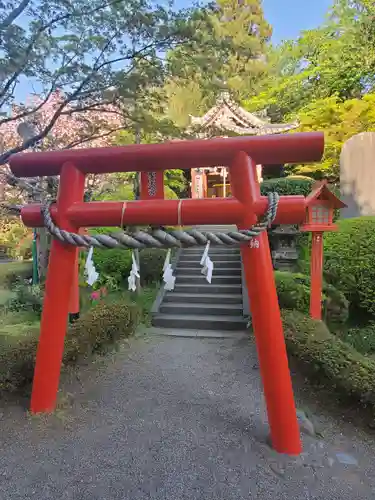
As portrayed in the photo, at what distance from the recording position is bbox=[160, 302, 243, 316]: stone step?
6.75 meters

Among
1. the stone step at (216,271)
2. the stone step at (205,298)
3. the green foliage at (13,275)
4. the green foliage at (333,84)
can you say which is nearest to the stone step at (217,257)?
the stone step at (216,271)

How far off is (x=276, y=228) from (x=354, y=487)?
6.39 m

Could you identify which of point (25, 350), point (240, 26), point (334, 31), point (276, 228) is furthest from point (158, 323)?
point (240, 26)

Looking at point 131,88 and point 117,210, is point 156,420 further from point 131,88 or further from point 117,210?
point 131,88

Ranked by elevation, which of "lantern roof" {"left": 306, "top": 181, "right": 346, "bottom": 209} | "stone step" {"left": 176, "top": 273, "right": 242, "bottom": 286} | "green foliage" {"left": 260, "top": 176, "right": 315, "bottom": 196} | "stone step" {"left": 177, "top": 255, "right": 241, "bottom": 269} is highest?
"green foliage" {"left": 260, "top": 176, "right": 315, "bottom": 196}

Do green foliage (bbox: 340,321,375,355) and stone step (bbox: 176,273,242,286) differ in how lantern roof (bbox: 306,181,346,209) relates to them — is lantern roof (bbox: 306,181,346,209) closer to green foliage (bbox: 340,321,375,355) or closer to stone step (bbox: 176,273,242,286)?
green foliage (bbox: 340,321,375,355)

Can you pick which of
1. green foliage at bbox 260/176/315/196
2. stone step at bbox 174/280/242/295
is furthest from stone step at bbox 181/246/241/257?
green foliage at bbox 260/176/315/196

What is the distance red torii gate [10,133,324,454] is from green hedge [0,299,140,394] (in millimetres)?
552

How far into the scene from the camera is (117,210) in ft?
10.1

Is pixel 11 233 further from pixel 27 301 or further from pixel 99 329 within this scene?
pixel 99 329

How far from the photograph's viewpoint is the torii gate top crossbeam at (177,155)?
2756 mm

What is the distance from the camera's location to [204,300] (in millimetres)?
7223

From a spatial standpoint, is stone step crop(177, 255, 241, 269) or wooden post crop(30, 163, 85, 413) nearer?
wooden post crop(30, 163, 85, 413)

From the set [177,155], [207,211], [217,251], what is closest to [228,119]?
[217,251]
